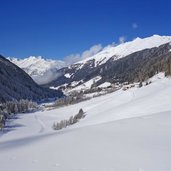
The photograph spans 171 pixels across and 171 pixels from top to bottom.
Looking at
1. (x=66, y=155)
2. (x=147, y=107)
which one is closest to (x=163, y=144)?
(x=66, y=155)

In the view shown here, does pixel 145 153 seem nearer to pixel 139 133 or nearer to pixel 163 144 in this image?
pixel 163 144

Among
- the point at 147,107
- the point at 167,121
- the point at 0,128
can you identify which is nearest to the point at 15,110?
the point at 0,128

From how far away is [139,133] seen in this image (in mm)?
24562

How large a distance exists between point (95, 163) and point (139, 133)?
751 cm

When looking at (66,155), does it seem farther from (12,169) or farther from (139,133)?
(139,133)

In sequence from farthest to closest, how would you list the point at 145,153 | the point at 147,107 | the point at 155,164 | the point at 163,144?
the point at 147,107 < the point at 163,144 < the point at 145,153 < the point at 155,164

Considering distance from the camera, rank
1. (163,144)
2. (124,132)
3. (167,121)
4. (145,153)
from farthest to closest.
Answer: (167,121) → (124,132) → (163,144) → (145,153)

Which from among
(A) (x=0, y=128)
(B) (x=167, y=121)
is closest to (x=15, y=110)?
(A) (x=0, y=128)

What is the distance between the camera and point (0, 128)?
11719 cm

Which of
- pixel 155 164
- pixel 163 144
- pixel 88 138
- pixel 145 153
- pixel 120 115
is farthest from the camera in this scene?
pixel 120 115

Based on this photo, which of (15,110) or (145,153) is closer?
(145,153)

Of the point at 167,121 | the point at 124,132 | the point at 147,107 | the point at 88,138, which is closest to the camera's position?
the point at 88,138

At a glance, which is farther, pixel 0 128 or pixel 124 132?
pixel 0 128

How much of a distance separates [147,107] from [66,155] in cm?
5649
